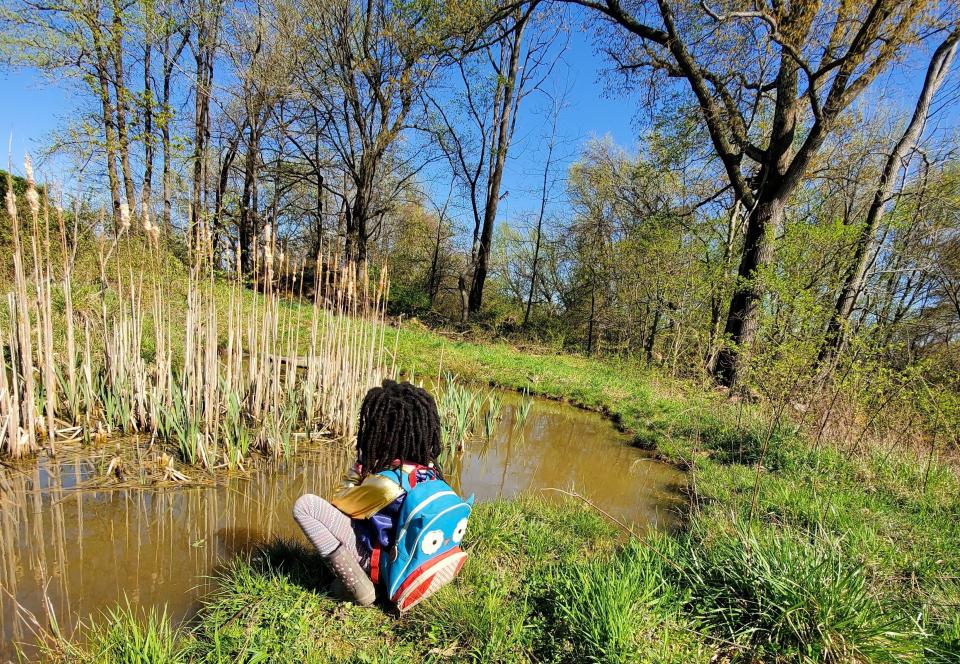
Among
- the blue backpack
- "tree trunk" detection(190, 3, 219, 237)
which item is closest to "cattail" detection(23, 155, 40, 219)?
the blue backpack

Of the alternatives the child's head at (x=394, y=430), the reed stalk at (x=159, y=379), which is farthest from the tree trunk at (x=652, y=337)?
the child's head at (x=394, y=430)

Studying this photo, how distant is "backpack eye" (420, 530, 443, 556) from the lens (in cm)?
188

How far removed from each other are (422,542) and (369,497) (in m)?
0.32

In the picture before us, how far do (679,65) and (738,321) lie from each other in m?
5.29

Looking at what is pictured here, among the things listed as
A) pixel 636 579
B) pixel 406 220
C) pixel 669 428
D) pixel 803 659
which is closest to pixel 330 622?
pixel 636 579

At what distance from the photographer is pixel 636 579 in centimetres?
208

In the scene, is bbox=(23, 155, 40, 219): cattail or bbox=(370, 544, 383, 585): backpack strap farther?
bbox=(23, 155, 40, 219): cattail

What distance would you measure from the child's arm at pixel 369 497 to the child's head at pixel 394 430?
0.52ft

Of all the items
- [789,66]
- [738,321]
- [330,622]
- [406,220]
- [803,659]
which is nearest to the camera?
[803,659]

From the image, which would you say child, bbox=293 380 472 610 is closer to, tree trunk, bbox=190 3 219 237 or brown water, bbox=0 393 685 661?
brown water, bbox=0 393 685 661

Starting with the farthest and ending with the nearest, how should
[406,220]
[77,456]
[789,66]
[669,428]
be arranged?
[406,220], [789,66], [669,428], [77,456]

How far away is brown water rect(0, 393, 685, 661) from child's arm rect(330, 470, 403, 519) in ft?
3.14

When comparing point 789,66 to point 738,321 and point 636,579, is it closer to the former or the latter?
point 738,321

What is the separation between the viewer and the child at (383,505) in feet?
6.28
